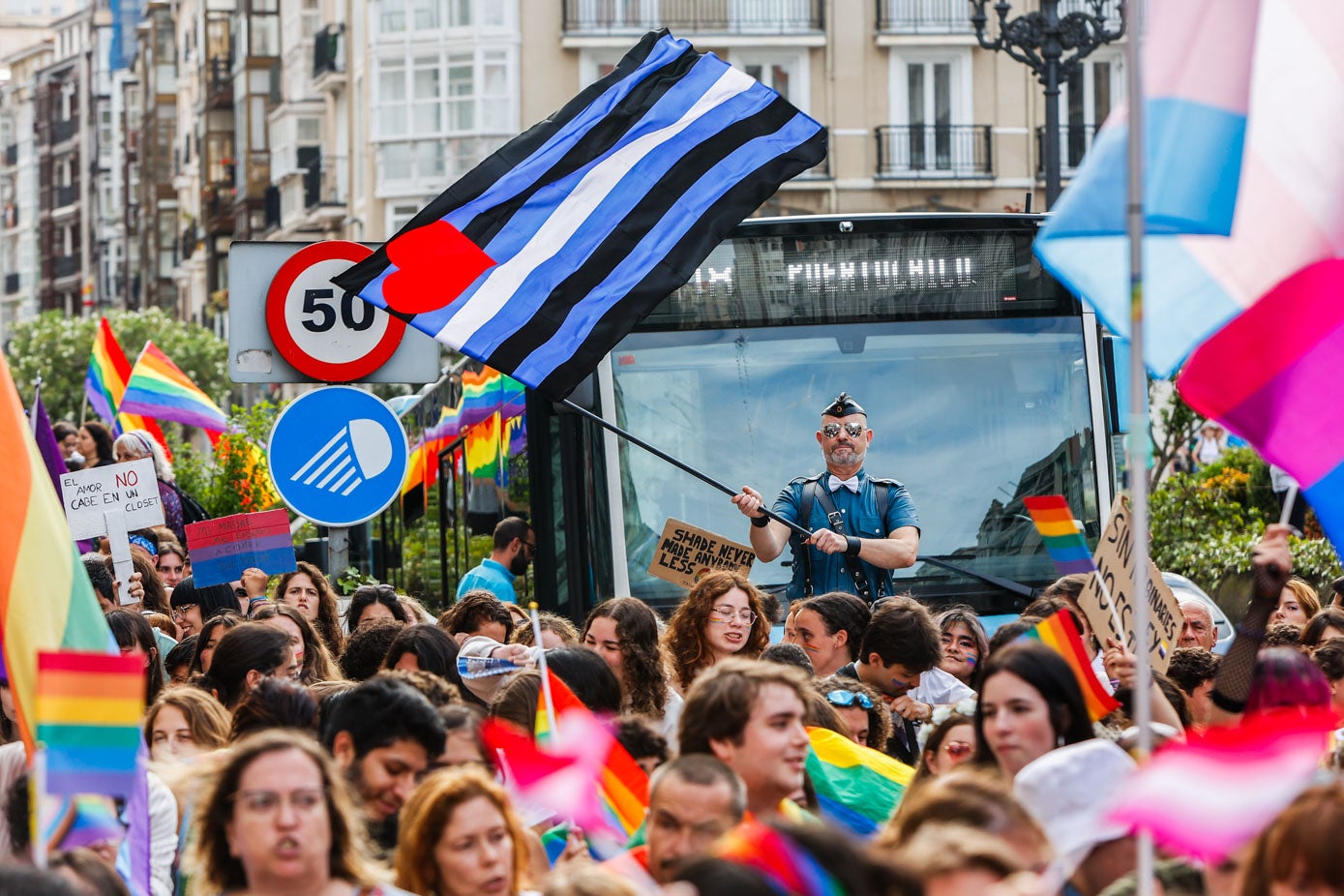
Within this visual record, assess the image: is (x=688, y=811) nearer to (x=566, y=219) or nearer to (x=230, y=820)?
(x=230, y=820)

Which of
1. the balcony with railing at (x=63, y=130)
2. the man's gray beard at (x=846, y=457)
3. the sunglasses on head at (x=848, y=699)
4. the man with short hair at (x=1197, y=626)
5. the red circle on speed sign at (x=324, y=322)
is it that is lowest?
the man with short hair at (x=1197, y=626)

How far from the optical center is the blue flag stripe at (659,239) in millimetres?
9352

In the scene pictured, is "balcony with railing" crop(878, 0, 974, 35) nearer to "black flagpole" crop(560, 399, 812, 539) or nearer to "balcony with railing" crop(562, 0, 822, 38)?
"balcony with railing" crop(562, 0, 822, 38)

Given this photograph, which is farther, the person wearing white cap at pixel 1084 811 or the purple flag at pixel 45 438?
the purple flag at pixel 45 438

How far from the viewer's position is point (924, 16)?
4578 centimetres

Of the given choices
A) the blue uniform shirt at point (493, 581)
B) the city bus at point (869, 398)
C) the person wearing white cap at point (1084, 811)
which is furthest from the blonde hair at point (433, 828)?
the blue uniform shirt at point (493, 581)

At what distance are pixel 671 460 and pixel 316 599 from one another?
6.66ft

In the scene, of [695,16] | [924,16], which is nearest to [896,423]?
[924,16]

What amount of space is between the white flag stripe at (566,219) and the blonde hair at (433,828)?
4.04 meters

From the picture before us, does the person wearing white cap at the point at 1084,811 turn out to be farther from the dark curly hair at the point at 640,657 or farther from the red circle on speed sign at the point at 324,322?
the red circle on speed sign at the point at 324,322

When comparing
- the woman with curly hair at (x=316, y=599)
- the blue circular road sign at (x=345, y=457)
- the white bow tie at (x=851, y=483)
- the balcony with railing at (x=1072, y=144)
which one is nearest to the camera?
the white bow tie at (x=851, y=483)

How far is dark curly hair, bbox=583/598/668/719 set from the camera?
25.8 ft

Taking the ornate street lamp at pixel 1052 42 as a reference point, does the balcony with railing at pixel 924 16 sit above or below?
above

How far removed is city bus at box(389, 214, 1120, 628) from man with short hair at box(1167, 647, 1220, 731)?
195 cm
